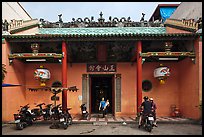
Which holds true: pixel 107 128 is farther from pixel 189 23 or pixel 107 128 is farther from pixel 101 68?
Answer: pixel 189 23

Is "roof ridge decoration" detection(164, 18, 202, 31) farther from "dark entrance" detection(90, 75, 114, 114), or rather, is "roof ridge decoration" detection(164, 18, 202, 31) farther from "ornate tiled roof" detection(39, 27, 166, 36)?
"dark entrance" detection(90, 75, 114, 114)

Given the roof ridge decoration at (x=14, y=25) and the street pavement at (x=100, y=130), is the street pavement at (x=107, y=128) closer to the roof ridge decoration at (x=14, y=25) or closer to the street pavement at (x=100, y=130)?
the street pavement at (x=100, y=130)

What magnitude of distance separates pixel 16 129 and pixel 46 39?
172 inches

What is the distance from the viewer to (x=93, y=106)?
15188 millimetres

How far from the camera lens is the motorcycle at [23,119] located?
9.60m

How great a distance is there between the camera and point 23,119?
984 cm

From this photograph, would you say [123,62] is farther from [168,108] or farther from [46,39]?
[46,39]

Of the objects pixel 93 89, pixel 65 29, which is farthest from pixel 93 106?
pixel 65 29

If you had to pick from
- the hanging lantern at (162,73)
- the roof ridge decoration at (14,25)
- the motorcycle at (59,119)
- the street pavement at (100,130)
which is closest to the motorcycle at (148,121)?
the street pavement at (100,130)

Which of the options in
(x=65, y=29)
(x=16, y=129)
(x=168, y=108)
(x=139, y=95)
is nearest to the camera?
(x=16, y=129)

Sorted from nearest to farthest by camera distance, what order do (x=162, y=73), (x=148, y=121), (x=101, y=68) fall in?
1. (x=148, y=121)
2. (x=162, y=73)
3. (x=101, y=68)

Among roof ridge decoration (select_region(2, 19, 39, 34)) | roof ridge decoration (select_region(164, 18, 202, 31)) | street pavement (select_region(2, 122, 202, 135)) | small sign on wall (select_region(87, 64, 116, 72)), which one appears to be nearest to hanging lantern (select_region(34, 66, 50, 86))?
roof ridge decoration (select_region(2, 19, 39, 34))

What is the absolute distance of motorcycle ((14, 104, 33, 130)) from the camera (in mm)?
9602

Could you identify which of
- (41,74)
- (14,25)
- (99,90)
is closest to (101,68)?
(99,90)
